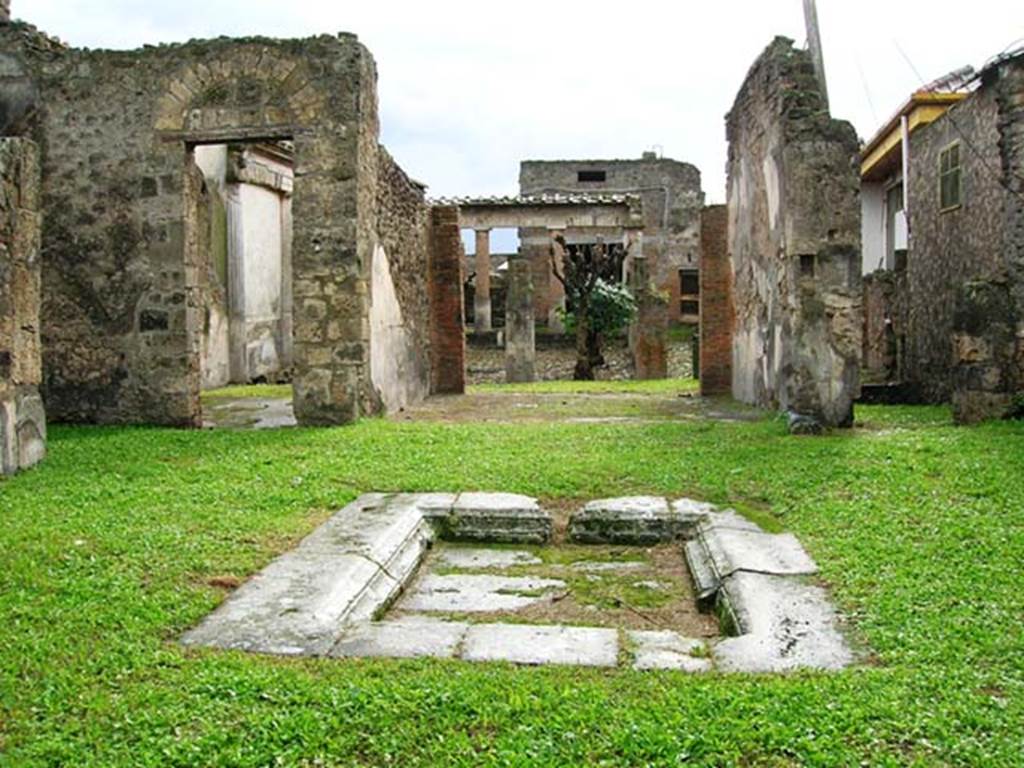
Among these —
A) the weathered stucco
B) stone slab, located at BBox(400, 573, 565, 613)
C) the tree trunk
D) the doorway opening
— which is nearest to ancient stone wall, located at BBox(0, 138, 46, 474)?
the weathered stucco

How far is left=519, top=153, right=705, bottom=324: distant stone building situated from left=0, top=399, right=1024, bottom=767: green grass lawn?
81.8ft

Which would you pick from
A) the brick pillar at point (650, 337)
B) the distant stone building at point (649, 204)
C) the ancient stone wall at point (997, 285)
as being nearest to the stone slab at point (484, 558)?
the ancient stone wall at point (997, 285)

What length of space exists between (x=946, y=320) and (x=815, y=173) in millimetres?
5031

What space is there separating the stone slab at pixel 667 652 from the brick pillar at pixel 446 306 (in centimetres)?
1069

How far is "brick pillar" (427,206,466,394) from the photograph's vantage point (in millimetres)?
14406

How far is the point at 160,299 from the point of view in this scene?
9703 mm

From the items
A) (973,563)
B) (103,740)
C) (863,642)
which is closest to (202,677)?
(103,740)

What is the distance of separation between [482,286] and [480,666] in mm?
25520

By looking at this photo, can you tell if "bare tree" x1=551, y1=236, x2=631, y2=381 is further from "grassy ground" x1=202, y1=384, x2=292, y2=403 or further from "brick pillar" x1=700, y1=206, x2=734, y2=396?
"grassy ground" x1=202, y1=384, x2=292, y2=403

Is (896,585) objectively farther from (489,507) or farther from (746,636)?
(489,507)

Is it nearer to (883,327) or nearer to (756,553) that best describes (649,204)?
(883,327)

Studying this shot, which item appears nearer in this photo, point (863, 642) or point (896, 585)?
point (863, 642)

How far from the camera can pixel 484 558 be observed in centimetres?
536

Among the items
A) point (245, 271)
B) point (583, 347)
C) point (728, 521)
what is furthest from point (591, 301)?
point (728, 521)
